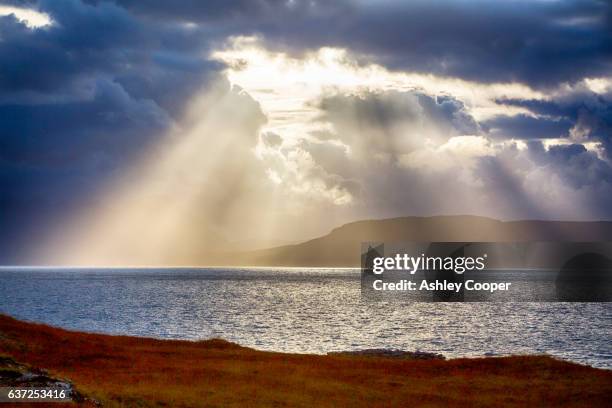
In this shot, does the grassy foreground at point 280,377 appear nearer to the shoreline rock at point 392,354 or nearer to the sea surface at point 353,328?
the shoreline rock at point 392,354

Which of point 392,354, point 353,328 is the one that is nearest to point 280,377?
point 392,354

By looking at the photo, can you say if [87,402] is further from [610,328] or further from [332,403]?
[610,328]

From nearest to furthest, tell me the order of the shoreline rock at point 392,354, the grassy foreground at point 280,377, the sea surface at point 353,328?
the grassy foreground at point 280,377 < the shoreline rock at point 392,354 < the sea surface at point 353,328

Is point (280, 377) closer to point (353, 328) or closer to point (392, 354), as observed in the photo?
point (392, 354)

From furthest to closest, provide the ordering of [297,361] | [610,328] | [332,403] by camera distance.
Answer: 1. [610,328]
2. [297,361]
3. [332,403]

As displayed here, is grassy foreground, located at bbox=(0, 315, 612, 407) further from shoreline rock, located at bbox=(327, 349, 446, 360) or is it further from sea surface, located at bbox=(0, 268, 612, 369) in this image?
sea surface, located at bbox=(0, 268, 612, 369)

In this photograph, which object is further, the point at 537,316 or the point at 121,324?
the point at 537,316

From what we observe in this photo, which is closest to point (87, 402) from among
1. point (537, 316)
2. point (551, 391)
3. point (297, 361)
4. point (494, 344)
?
point (297, 361)

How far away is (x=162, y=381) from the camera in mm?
41500

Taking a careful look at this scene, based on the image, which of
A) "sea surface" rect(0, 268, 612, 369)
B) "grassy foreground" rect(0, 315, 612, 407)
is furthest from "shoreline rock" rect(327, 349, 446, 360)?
"sea surface" rect(0, 268, 612, 369)

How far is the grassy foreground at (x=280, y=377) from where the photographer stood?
1479 inches

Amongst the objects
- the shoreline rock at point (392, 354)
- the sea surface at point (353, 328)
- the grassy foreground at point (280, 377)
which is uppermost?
the grassy foreground at point (280, 377)

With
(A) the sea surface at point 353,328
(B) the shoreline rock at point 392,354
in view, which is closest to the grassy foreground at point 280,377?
(B) the shoreline rock at point 392,354

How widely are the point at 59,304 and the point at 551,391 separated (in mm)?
152898
